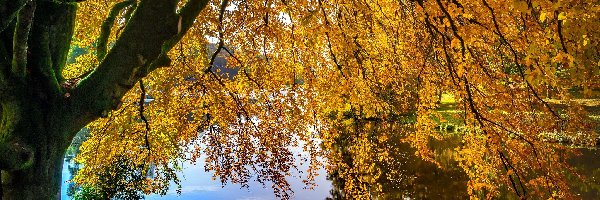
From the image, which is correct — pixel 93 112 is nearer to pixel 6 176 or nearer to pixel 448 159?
pixel 6 176

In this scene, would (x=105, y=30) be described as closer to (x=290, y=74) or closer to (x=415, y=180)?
(x=290, y=74)

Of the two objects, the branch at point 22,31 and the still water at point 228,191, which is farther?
the still water at point 228,191

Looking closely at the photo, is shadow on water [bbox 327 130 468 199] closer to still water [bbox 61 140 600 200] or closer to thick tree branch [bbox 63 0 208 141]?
still water [bbox 61 140 600 200]


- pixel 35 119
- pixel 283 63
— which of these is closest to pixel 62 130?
pixel 35 119

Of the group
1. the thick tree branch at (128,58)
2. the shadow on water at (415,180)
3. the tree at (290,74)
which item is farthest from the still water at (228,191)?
the thick tree branch at (128,58)

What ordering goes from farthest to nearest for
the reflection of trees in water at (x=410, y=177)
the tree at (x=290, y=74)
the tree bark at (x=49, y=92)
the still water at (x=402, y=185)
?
1. the still water at (x=402, y=185)
2. the reflection of trees in water at (x=410, y=177)
3. the tree bark at (x=49, y=92)
4. the tree at (x=290, y=74)

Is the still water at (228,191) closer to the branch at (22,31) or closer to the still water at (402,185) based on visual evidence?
the still water at (402,185)

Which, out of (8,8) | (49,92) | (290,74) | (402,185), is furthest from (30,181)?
(402,185)

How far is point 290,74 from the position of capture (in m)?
9.66

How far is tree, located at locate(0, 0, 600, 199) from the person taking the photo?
165 inches

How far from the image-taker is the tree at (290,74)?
13.7 feet

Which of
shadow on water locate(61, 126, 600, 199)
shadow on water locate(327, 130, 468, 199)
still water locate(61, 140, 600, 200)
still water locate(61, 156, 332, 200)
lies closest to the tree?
shadow on water locate(61, 126, 600, 199)

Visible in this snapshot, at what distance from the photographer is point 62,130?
4.57m

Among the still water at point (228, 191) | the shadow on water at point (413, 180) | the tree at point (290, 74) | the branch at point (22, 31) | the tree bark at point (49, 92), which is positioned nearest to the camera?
the branch at point (22, 31)
